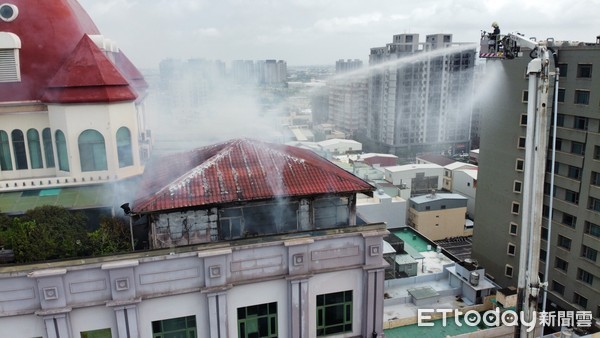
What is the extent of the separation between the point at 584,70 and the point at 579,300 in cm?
Answer: 1621

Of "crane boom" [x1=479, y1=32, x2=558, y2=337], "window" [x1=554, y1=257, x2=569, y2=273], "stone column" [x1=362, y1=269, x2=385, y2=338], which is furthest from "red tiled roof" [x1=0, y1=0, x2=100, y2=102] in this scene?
"window" [x1=554, y1=257, x2=569, y2=273]

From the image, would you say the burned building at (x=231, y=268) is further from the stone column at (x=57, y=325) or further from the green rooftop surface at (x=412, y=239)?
the green rooftop surface at (x=412, y=239)

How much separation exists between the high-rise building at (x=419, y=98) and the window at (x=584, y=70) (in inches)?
1597

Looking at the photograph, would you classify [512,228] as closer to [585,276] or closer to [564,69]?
[585,276]

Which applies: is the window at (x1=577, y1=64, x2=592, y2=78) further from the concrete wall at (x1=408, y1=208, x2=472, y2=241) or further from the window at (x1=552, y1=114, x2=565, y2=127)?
the concrete wall at (x1=408, y1=208, x2=472, y2=241)

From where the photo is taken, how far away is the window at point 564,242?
32250mm

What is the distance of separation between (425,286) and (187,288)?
18.6 meters

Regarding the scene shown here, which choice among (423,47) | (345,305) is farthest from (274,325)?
(423,47)

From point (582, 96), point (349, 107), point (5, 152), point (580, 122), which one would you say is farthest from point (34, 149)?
point (349, 107)

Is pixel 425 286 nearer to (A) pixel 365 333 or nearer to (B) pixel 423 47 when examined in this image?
(A) pixel 365 333

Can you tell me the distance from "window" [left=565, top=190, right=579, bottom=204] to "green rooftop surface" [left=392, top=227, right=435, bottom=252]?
1091 cm

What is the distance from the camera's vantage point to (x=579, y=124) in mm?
30750

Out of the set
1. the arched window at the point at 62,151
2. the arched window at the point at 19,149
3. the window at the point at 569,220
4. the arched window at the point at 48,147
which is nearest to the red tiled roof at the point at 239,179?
the arched window at the point at 62,151

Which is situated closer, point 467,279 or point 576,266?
point 467,279
